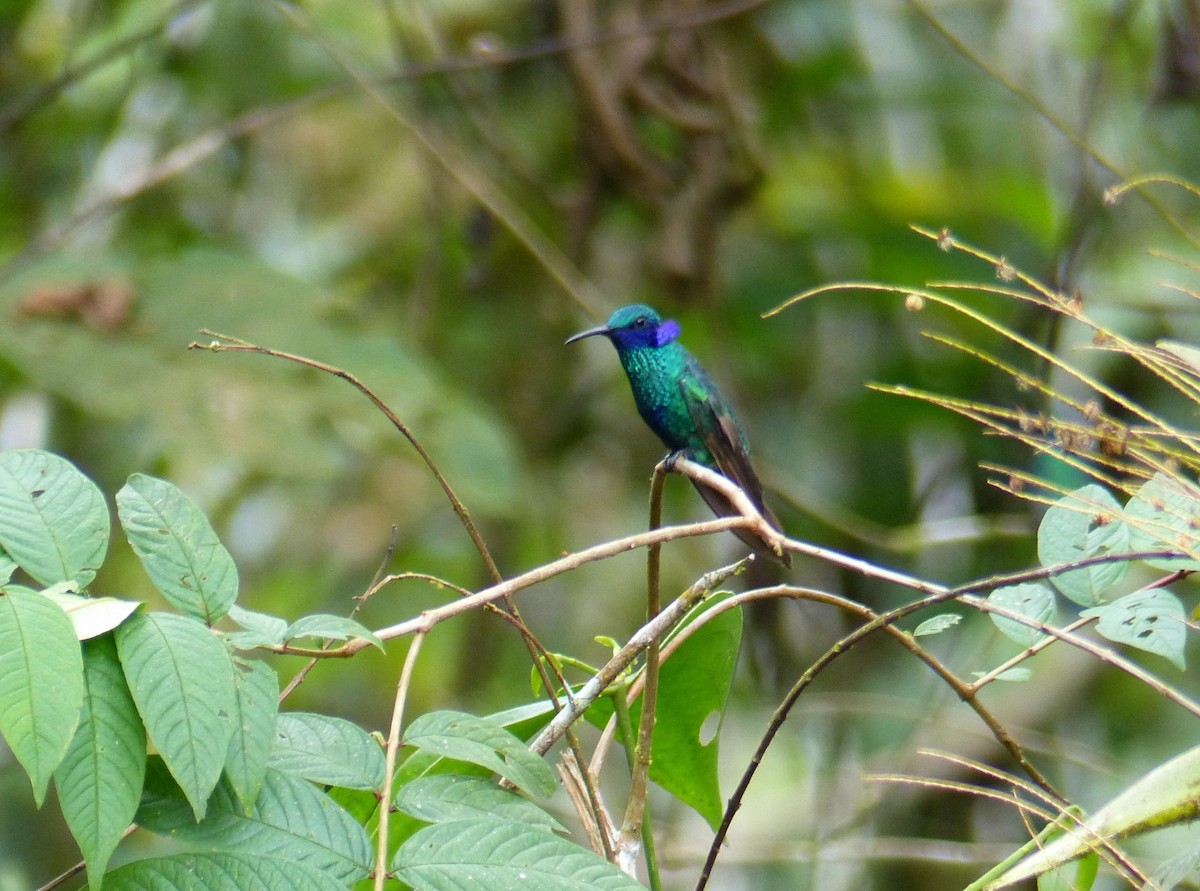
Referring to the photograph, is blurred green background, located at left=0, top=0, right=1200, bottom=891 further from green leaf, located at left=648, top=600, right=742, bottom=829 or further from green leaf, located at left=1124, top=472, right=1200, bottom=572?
green leaf, located at left=1124, top=472, right=1200, bottom=572

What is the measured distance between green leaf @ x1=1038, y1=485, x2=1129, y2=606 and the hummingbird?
6.94ft

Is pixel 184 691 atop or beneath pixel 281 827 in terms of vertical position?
atop

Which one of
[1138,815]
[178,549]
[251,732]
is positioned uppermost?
[178,549]

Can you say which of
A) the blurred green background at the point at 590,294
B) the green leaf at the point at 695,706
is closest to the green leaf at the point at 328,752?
the green leaf at the point at 695,706

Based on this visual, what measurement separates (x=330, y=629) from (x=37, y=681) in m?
0.23

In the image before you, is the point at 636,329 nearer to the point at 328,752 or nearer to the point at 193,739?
the point at 328,752

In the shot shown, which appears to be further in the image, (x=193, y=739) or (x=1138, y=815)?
(x=1138, y=815)

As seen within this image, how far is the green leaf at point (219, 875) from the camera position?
3.29ft

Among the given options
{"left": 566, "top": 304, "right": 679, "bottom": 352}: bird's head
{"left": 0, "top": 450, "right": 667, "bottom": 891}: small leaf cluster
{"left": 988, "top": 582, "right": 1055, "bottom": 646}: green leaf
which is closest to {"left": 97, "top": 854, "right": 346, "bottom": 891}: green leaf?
{"left": 0, "top": 450, "right": 667, "bottom": 891}: small leaf cluster

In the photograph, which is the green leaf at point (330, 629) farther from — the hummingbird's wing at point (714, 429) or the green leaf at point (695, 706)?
the hummingbird's wing at point (714, 429)

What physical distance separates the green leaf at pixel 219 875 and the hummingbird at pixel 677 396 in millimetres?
2586

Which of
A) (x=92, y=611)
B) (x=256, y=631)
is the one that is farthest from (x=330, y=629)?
(x=92, y=611)

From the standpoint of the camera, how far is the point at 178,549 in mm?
1142

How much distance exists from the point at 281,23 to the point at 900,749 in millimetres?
3482
